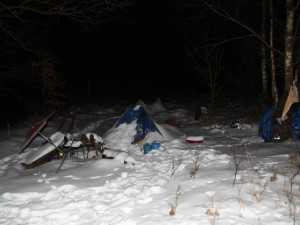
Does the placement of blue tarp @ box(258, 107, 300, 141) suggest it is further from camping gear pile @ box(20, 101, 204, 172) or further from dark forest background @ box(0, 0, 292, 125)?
dark forest background @ box(0, 0, 292, 125)

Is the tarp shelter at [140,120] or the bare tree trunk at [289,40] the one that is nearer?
the bare tree trunk at [289,40]

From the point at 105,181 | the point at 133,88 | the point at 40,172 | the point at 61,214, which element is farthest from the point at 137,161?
the point at 133,88

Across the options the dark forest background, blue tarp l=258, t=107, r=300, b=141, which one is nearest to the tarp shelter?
blue tarp l=258, t=107, r=300, b=141

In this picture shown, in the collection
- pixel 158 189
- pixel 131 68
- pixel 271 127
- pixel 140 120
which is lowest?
pixel 158 189

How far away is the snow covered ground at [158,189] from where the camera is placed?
10.4 ft

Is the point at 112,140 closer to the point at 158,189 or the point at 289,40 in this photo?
the point at 158,189

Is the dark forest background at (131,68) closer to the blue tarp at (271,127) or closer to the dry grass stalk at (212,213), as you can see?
the blue tarp at (271,127)

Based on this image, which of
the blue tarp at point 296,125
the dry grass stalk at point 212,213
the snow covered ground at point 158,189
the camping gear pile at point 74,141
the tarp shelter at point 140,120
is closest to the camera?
the dry grass stalk at point 212,213

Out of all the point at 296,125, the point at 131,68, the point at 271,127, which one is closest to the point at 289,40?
the point at 296,125

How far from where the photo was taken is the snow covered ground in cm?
318

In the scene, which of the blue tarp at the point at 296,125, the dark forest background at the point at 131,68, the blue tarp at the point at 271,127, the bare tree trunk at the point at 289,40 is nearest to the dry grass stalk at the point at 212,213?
the blue tarp at the point at 271,127

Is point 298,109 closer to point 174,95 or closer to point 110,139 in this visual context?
point 110,139

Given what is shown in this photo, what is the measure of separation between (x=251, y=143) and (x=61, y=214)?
519cm

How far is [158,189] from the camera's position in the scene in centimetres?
403
